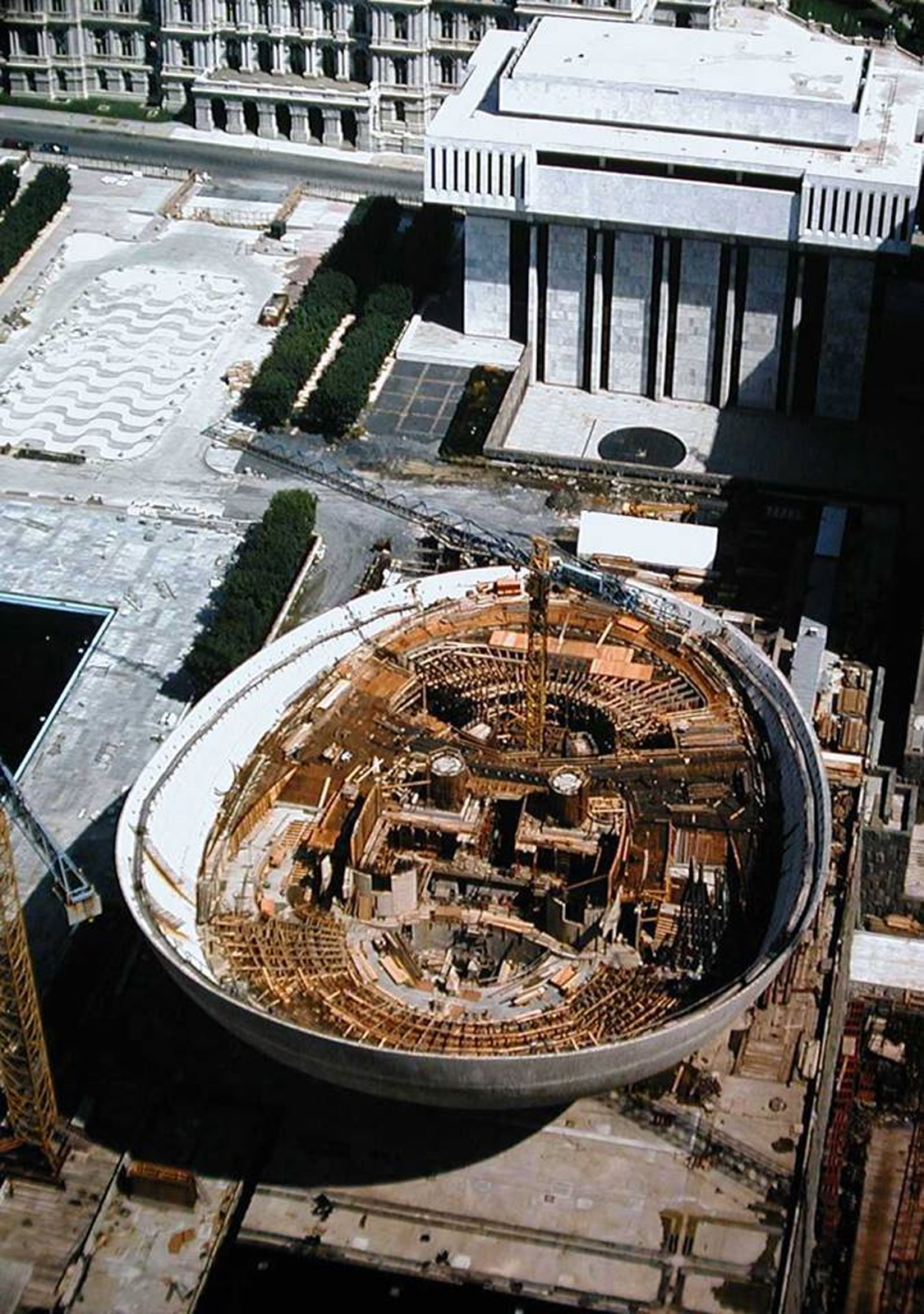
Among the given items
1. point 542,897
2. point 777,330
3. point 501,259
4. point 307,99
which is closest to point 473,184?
point 501,259

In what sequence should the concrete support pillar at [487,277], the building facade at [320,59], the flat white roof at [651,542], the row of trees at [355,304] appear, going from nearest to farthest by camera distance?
the flat white roof at [651,542]
the row of trees at [355,304]
the concrete support pillar at [487,277]
the building facade at [320,59]

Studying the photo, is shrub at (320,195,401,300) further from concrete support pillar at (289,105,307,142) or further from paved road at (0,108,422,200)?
concrete support pillar at (289,105,307,142)

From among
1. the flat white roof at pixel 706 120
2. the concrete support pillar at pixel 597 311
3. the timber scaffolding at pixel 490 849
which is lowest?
the concrete support pillar at pixel 597 311

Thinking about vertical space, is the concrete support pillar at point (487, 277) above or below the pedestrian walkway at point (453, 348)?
above

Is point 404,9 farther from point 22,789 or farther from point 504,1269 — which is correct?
point 504,1269

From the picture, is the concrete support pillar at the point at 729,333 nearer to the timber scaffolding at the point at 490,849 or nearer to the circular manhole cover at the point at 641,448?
the circular manhole cover at the point at 641,448

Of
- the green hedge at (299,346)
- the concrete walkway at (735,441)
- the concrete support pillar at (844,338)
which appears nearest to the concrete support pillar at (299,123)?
the green hedge at (299,346)
